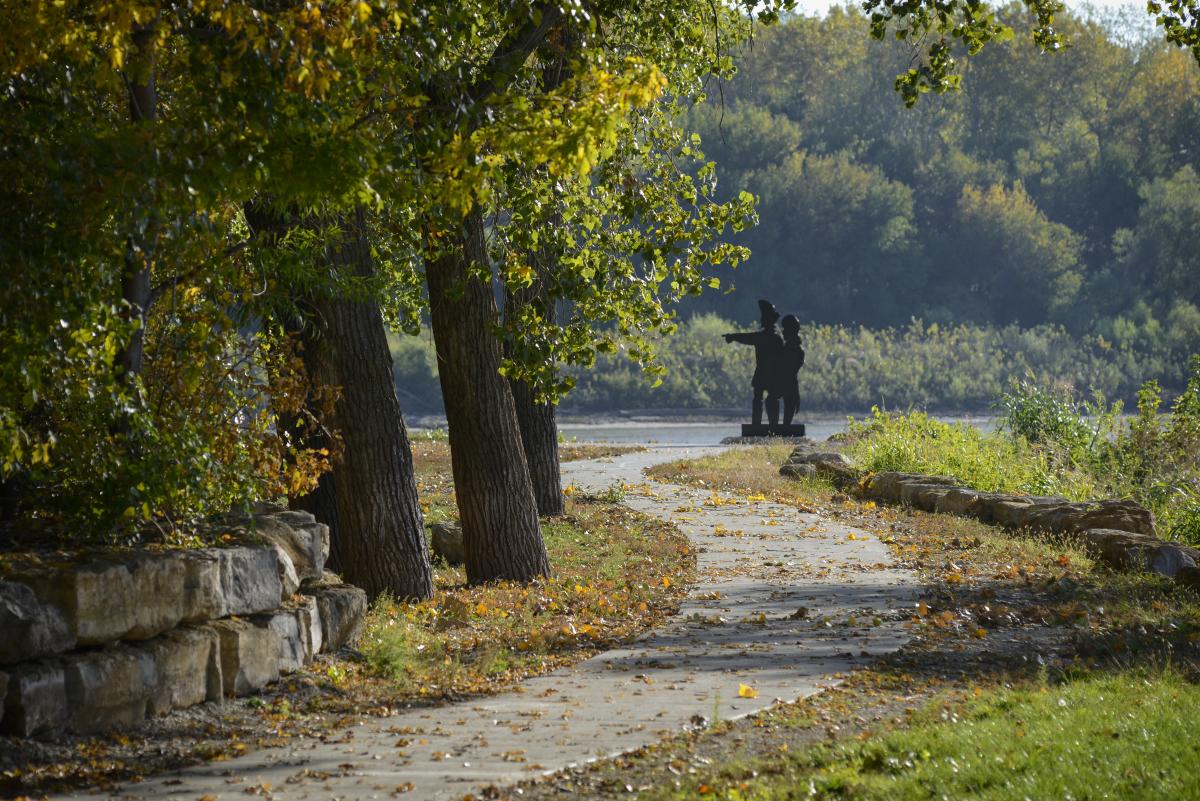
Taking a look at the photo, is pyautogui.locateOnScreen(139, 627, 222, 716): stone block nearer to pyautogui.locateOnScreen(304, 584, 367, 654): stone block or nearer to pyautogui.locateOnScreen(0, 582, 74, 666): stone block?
pyautogui.locateOnScreen(0, 582, 74, 666): stone block

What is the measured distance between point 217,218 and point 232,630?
2.65 m

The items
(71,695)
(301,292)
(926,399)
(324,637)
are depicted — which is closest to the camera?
(71,695)

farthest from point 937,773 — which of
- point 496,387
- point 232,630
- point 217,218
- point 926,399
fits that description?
point 926,399

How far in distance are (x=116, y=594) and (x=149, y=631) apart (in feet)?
0.97

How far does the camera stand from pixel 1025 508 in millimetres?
14703

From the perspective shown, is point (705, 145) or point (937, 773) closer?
point (937, 773)

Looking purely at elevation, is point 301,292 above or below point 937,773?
above

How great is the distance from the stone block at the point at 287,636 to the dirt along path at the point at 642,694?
876 millimetres

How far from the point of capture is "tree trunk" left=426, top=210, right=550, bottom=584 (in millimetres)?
A: 11758

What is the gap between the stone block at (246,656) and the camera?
742 cm

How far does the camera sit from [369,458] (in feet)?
35.1

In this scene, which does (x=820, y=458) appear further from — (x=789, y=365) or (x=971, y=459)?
(x=789, y=365)

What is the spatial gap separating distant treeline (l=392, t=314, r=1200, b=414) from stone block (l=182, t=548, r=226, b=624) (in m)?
48.5

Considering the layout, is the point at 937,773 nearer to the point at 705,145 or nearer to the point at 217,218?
the point at 217,218
